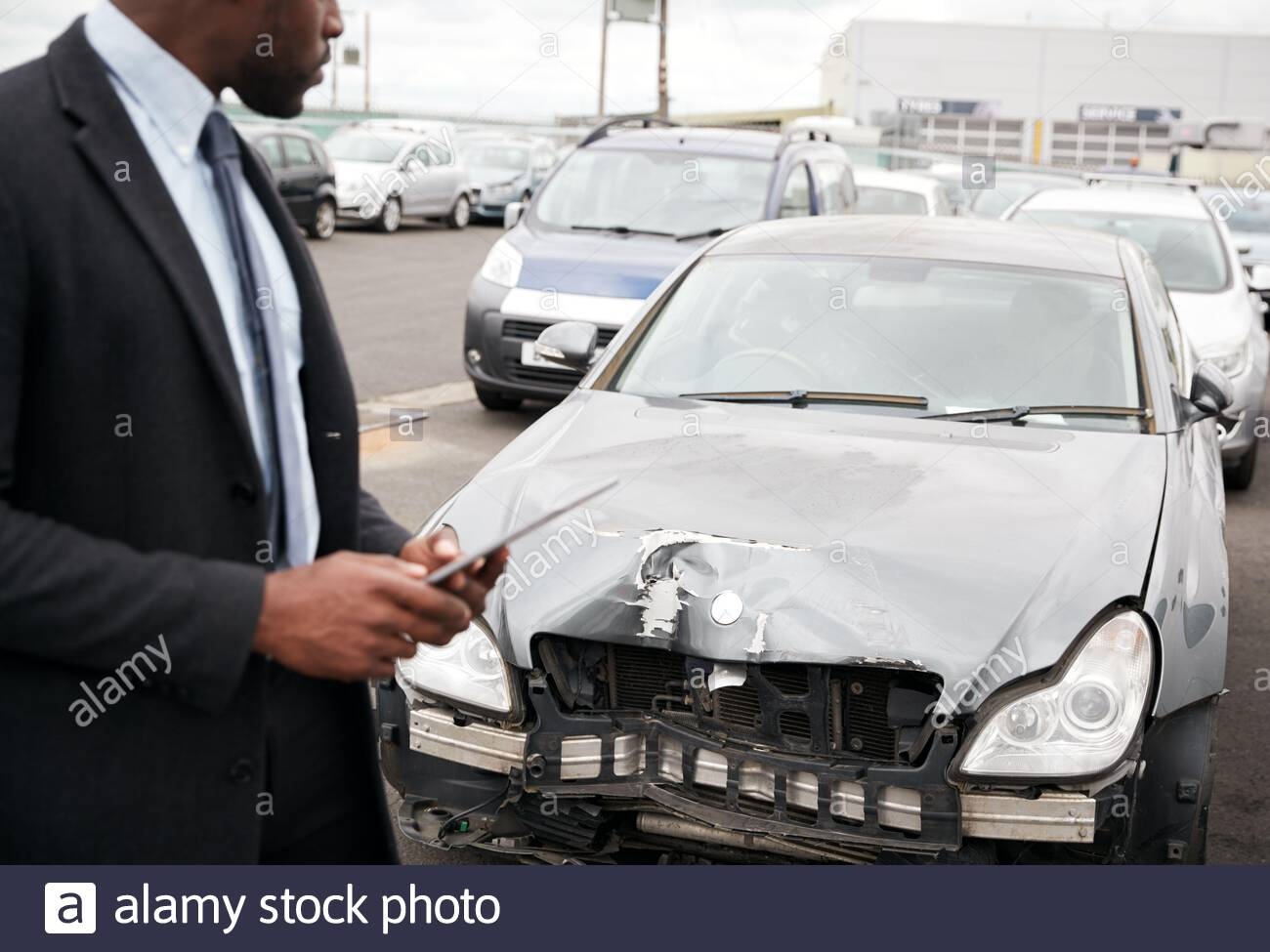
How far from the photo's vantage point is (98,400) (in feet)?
4.80

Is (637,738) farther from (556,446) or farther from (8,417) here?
(8,417)

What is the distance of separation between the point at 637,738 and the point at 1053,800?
87 centimetres

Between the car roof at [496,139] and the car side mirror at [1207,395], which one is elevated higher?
the car side mirror at [1207,395]

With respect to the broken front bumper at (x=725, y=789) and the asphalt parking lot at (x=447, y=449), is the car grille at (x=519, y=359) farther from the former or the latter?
the broken front bumper at (x=725, y=789)

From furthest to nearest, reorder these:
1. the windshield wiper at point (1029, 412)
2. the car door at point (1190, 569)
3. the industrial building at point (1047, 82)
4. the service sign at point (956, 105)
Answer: the service sign at point (956, 105)
the industrial building at point (1047, 82)
the windshield wiper at point (1029, 412)
the car door at point (1190, 569)

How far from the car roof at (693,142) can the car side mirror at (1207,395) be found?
20.9ft

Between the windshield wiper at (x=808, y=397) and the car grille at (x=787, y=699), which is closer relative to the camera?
the car grille at (x=787, y=699)

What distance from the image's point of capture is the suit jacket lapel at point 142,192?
4.87 feet

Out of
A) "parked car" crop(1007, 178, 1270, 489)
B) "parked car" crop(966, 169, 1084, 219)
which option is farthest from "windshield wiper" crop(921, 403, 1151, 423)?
"parked car" crop(966, 169, 1084, 219)

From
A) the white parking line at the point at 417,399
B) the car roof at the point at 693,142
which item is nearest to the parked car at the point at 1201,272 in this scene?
the car roof at the point at 693,142

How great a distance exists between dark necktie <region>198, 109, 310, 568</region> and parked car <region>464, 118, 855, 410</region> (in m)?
7.19

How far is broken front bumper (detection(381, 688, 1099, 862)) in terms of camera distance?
9.89ft

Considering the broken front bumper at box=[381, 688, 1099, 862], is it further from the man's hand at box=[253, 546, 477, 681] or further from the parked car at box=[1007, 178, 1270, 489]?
the parked car at box=[1007, 178, 1270, 489]
